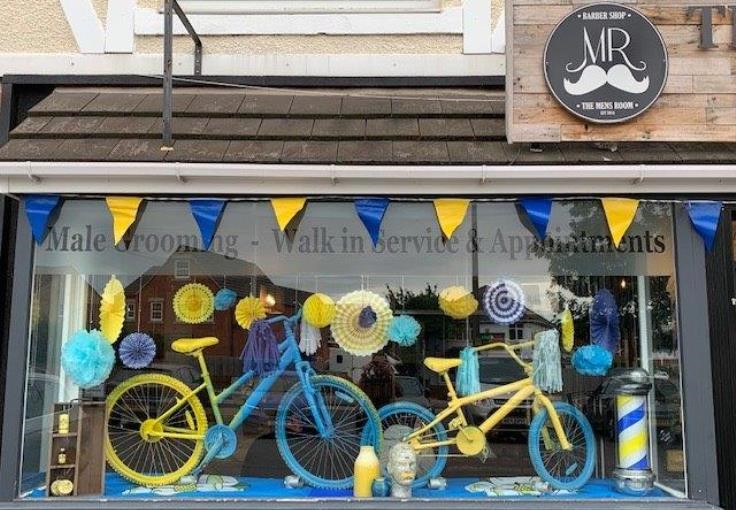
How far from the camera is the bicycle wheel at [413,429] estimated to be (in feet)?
15.9

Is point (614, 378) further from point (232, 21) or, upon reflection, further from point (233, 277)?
point (232, 21)

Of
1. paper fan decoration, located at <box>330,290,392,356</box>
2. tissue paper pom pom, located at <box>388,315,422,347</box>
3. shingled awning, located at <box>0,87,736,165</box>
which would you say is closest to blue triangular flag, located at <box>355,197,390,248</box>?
shingled awning, located at <box>0,87,736,165</box>

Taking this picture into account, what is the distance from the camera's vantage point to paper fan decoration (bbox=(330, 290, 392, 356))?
506 centimetres

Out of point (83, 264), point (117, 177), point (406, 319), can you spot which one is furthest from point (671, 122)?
point (83, 264)

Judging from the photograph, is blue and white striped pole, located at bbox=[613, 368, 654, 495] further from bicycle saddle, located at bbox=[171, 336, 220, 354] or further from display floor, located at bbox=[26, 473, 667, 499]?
bicycle saddle, located at bbox=[171, 336, 220, 354]

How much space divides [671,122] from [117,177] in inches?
142

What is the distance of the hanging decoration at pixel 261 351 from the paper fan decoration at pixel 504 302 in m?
1.62

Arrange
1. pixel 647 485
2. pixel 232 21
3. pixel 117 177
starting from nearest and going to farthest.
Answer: pixel 117 177
pixel 647 485
pixel 232 21

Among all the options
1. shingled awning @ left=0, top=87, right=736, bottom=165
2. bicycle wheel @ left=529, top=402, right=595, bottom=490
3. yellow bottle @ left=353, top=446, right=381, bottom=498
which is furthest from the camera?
bicycle wheel @ left=529, top=402, right=595, bottom=490

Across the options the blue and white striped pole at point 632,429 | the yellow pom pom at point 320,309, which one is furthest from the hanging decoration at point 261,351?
the blue and white striped pole at point 632,429

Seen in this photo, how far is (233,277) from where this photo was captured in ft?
16.1

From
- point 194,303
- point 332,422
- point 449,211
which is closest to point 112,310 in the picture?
point 194,303

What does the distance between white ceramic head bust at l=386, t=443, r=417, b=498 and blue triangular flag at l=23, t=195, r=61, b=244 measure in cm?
280

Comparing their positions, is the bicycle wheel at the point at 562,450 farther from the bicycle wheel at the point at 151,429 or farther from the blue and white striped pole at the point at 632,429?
the bicycle wheel at the point at 151,429
